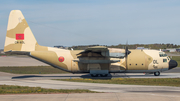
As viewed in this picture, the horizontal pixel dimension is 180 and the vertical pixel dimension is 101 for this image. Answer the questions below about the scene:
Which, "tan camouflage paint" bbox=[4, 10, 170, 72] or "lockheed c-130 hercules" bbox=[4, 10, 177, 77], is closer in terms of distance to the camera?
"lockheed c-130 hercules" bbox=[4, 10, 177, 77]

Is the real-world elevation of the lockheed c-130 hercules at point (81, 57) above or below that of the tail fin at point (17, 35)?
below

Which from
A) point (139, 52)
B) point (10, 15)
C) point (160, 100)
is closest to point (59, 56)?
point (10, 15)

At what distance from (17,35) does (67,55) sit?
24.7 feet

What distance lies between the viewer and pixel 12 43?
25.2m

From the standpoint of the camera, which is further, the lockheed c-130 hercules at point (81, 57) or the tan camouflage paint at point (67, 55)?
the tan camouflage paint at point (67, 55)

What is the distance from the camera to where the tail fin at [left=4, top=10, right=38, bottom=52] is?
25.2 metres

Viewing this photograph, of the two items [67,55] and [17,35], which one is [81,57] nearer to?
[67,55]

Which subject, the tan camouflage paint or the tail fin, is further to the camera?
the tail fin

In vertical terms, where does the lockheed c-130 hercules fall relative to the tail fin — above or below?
below

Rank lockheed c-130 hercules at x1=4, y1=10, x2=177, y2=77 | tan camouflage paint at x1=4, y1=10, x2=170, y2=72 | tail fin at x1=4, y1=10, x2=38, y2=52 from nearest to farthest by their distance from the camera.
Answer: lockheed c-130 hercules at x1=4, y1=10, x2=177, y2=77, tan camouflage paint at x1=4, y1=10, x2=170, y2=72, tail fin at x1=4, y1=10, x2=38, y2=52

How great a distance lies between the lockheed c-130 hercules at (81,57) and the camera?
24.2m

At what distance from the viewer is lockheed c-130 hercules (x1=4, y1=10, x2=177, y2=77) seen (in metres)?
24.2

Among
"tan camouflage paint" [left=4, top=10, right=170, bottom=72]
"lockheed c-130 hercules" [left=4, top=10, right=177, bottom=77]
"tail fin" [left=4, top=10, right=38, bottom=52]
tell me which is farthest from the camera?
"tail fin" [left=4, top=10, right=38, bottom=52]

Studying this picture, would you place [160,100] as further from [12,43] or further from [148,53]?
[12,43]
